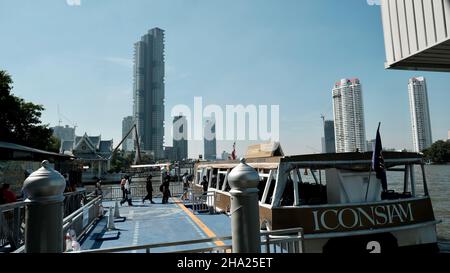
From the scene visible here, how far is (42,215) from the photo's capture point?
3.04m

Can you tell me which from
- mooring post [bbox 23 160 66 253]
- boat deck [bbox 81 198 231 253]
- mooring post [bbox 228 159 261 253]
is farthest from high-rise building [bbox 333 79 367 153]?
mooring post [bbox 23 160 66 253]

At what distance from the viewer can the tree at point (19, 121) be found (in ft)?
98.3

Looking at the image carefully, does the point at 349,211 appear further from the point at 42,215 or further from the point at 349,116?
the point at 349,116

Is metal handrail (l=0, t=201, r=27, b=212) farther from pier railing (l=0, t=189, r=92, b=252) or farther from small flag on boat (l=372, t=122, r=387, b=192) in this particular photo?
small flag on boat (l=372, t=122, r=387, b=192)

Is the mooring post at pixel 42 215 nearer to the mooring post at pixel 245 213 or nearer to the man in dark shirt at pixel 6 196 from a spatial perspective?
the mooring post at pixel 245 213

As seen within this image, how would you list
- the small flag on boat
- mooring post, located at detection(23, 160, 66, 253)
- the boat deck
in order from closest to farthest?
1. mooring post, located at detection(23, 160, 66, 253)
2. the small flag on boat
3. the boat deck

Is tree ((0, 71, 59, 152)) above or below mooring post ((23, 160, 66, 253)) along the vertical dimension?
above

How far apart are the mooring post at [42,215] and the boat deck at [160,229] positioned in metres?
5.73

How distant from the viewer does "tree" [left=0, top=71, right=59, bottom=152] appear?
2995cm

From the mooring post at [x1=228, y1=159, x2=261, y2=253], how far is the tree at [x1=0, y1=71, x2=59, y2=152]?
3064cm

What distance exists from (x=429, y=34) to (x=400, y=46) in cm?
90
